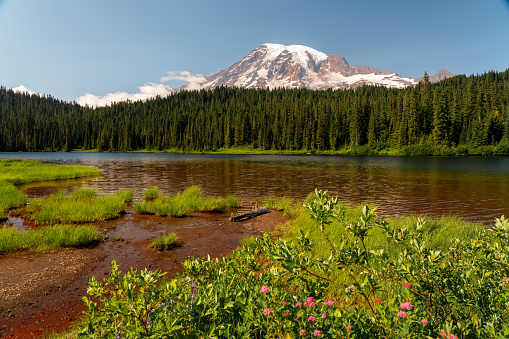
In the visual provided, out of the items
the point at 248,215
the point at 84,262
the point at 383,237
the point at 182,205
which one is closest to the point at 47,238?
the point at 84,262

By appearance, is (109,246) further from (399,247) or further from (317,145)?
(317,145)

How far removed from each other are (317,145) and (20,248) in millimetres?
147708

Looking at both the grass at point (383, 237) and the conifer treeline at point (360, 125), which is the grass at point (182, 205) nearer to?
the grass at point (383, 237)

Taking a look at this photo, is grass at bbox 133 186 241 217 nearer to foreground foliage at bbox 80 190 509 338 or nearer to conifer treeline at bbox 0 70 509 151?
foreground foliage at bbox 80 190 509 338

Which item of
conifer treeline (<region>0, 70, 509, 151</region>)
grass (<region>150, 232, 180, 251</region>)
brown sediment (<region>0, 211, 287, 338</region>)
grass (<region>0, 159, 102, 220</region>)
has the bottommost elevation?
brown sediment (<region>0, 211, 287, 338</region>)

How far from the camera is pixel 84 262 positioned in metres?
9.96

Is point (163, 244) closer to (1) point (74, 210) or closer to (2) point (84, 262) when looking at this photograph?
(2) point (84, 262)

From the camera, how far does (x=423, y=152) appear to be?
106250 mm

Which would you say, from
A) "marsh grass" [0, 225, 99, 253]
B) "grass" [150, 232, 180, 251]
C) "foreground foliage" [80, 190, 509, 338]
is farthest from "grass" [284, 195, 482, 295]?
"marsh grass" [0, 225, 99, 253]

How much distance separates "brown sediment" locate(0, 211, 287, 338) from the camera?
6609 millimetres

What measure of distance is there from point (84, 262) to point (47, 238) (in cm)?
298

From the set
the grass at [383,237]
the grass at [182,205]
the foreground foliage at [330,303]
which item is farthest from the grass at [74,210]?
the foreground foliage at [330,303]

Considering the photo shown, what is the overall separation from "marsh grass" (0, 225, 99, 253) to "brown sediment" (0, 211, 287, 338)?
1.84 ft

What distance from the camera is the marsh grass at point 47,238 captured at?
10.8 meters
